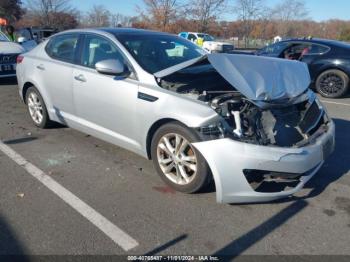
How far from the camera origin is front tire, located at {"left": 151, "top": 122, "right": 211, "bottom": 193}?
10.6 feet

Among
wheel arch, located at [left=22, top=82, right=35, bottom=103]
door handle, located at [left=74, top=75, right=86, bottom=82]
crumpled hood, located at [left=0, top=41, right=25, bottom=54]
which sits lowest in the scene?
wheel arch, located at [left=22, top=82, right=35, bottom=103]

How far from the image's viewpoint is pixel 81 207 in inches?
127

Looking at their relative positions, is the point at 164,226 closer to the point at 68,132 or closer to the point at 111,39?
the point at 111,39

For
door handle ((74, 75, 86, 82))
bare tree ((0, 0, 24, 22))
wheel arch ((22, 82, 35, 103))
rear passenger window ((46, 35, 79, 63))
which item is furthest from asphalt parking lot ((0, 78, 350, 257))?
bare tree ((0, 0, 24, 22))

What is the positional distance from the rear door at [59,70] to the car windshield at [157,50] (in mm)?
854

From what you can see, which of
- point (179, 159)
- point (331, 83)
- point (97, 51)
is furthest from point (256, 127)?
point (331, 83)

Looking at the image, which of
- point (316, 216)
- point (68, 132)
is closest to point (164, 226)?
point (316, 216)

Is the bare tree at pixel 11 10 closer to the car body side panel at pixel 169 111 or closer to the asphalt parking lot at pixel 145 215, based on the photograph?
the asphalt parking lot at pixel 145 215

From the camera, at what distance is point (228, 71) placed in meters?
3.49

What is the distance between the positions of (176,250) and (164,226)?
1.09 feet

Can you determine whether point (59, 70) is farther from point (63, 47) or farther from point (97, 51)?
point (97, 51)

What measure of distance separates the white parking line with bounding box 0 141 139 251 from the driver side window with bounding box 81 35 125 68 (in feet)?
4.72

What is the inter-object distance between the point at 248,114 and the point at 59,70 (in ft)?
8.90

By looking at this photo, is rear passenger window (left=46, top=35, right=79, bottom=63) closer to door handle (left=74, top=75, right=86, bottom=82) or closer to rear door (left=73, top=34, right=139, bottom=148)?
rear door (left=73, top=34, right=139, bottom=148)
